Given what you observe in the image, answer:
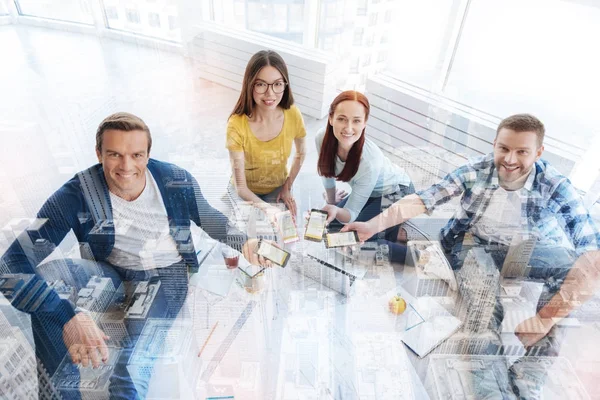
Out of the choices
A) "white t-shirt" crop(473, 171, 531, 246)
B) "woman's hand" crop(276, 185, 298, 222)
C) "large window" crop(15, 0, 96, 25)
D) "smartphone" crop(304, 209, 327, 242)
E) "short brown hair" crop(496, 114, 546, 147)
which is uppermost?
"large window" crop(15, 0, 96, 25)

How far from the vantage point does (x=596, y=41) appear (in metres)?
2.20

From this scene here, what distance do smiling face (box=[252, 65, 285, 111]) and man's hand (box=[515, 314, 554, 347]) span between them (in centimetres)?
159

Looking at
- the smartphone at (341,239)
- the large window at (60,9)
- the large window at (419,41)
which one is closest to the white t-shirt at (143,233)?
the smartphone at (341,239)

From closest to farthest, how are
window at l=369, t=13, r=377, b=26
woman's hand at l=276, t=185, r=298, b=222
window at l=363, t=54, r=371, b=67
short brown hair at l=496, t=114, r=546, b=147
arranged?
short brown hair at l=496, t=114, r=546, b=147
woman's hand at l=276, t=185, r=298, b=222
window at l=369, t=13, r=377, b=26
window at l=363, t=54, r=371, b=67

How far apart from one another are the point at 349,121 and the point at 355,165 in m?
0.28

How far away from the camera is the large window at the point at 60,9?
2602 mm

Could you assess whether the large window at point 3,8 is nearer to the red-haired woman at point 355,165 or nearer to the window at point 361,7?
the red-haired woman at point 355,165

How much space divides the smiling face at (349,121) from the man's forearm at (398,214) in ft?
1.52

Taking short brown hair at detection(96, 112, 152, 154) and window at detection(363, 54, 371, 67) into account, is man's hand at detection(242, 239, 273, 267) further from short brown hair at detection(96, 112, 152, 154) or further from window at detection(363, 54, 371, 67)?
window at detection(363, 54, 371, 67)

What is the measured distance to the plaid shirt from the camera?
1.67 m

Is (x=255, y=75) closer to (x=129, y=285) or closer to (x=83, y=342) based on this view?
(x=129, y=285)

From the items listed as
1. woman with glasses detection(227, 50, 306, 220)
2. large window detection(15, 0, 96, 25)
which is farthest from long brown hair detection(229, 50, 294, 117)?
large window detection(15, 0, 96, 25)

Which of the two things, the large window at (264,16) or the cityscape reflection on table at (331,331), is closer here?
the cityscape reflection on table at (331,331)

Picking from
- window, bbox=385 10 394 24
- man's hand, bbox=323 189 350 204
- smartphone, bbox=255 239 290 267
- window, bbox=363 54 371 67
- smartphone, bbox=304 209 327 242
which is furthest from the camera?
window, bbox=363 54 371 67
